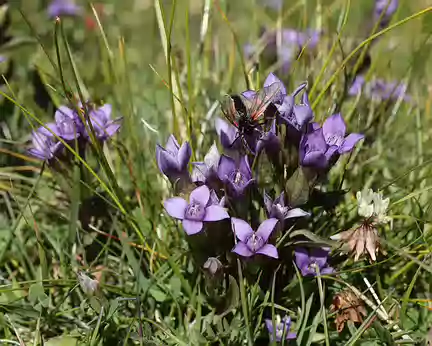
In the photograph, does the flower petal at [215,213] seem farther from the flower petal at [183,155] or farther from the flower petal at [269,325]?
the flower petal at [269,325]

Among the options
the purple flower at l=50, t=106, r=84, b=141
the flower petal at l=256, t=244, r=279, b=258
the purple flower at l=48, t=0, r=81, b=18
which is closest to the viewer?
the flower petal at l=256, t=244, r=279, b=258

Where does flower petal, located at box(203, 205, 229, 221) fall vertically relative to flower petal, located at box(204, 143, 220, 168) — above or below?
below

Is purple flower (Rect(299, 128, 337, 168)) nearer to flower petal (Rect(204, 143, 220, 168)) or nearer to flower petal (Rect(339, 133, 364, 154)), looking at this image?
flower petal (Rect(339, 133, 364, 154))

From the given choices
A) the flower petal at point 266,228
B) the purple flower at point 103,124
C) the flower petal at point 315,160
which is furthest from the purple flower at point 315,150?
the purple flower at point 103,124

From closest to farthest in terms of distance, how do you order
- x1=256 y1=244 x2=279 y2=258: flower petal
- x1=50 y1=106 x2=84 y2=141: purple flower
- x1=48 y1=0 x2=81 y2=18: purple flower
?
x1=256 y1=244 x2=279 y2=258: flower petal
x1=50 y1=106 x2=84 y2=141: purple flower
x1=48 y1=0 x2=81 y2=18: purple flower

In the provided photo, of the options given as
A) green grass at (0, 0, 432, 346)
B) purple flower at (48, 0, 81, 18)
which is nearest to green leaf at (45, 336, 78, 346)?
green grass at (0, 0, 432, 346)

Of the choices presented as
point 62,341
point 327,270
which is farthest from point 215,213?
point 62,341

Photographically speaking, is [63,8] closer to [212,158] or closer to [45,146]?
[45,146]
